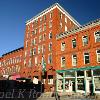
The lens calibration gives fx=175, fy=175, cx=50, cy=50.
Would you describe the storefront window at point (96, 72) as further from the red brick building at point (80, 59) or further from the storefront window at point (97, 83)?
the storefront window at point (97, 83)

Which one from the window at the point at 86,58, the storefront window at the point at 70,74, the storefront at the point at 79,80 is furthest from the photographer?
the storefront window at the point at 70,74

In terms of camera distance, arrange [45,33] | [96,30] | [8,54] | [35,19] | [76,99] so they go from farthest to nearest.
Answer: [8,54]
[35,19]
[45,33]
[96,30]
[76,99]

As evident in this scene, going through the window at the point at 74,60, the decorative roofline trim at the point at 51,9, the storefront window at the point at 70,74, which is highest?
the decorative roofline trim at the point at 51,9

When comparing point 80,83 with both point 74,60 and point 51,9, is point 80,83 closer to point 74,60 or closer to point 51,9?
point 74,60

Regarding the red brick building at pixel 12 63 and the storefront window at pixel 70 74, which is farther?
the red brick building at pixel 12 63

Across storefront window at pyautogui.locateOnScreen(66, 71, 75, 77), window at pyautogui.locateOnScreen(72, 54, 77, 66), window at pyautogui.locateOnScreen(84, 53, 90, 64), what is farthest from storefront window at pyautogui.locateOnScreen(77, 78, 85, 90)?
window at pyautogui.locateOnScreen(84, 53, 90, 64)

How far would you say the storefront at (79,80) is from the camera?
1108 inches

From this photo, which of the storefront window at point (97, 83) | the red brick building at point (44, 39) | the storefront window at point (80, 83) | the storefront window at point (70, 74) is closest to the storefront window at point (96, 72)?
the storefront window at point (97, 83)

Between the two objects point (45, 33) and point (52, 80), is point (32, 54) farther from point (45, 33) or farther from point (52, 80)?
point (52, 80)

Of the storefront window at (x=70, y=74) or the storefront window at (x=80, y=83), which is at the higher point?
the storefront window at (x=70, y=74)

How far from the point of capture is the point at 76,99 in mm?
23438

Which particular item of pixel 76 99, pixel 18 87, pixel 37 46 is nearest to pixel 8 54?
pixel 37 46

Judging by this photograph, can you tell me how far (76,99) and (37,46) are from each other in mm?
21969

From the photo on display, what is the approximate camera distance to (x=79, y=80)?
30.9 metres
